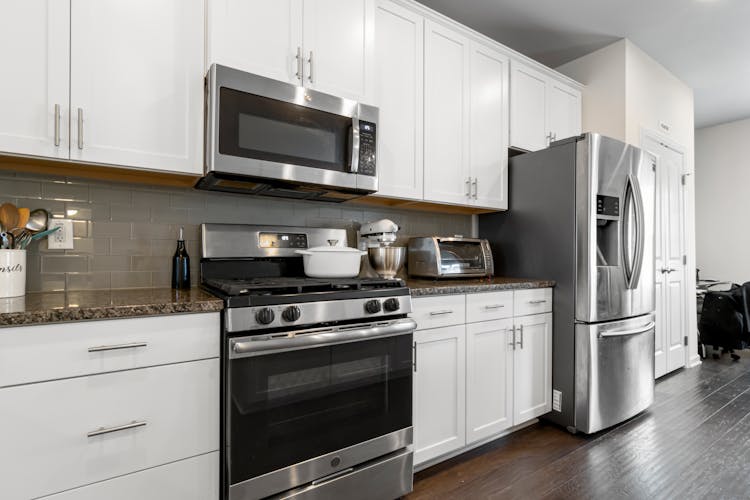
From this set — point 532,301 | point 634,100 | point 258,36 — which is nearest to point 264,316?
point 258,36

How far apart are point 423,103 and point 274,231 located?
1187mm

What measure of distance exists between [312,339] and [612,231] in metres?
2.10

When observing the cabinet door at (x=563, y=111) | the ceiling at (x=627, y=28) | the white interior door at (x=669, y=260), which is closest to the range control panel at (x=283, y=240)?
the ceiling at (x=627, y=28)

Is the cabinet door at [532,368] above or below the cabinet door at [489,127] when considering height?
below

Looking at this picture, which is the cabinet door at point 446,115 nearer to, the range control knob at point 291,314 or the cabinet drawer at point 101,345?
the range control knob at point 291,314

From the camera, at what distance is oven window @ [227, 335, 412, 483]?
4.53 ft

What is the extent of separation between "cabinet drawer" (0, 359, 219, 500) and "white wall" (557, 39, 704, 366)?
141 inches

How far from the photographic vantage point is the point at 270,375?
1.43 meters

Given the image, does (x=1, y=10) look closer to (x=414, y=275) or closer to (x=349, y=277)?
(x=349, y=277)

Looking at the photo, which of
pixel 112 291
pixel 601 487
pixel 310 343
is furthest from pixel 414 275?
pixel 112 291

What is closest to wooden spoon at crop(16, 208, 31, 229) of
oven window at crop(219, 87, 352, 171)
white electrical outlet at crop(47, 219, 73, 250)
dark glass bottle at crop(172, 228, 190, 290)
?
white electrical outlet at crop(47, 219, 73, 250)

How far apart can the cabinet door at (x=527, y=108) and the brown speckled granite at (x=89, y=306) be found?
2414 mm

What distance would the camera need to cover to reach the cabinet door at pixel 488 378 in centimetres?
212

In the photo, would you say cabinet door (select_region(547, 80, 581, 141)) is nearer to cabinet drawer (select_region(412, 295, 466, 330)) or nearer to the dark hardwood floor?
cabinet drawer (select_region(412, 295, 466, 330))
